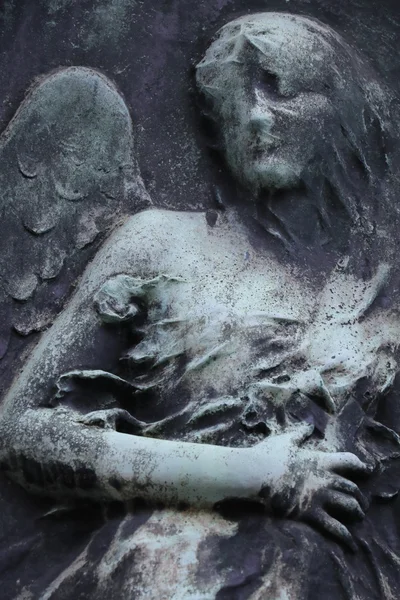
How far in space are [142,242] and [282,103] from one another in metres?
0.56

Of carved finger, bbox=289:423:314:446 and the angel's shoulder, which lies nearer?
carved finger, bbox=289:423:314:446

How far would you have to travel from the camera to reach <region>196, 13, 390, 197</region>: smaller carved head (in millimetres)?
3850

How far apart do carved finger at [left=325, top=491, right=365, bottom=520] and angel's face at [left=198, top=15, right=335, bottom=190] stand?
0.93 meters

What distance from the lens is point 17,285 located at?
12.4ft

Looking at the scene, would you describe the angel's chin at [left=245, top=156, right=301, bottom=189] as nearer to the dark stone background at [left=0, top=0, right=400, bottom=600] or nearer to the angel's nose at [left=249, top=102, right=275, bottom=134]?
the angel's nose at [left=249, top=102, right=275, bottom=134]

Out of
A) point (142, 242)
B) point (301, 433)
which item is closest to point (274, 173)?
point (142, 242)

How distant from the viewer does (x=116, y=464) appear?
3369 mm

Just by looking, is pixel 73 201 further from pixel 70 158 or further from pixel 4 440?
pixel 4 440

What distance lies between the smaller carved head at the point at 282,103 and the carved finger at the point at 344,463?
0.83m

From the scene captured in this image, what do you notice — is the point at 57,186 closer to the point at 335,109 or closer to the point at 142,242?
the point at 142,242

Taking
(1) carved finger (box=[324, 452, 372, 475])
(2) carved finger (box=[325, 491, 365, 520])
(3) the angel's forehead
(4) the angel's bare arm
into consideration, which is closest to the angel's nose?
(3) the angel's forehead

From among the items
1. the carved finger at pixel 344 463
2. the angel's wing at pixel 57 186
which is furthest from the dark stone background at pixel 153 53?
the carved finger at pixel 344 463

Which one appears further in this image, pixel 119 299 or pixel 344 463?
pixel 119 299

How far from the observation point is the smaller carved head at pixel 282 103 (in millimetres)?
3850
